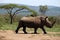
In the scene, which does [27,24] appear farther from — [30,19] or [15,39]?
[15,39]

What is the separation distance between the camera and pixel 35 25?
18.0m

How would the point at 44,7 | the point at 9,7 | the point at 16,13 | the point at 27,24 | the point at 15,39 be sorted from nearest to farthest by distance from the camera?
1. the point at 15,39
2. the point at 27,24
3. the point at 9,7
4. the point at 16,13
5. the point at 44,7

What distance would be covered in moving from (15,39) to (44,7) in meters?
55.5

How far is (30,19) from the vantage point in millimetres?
18031

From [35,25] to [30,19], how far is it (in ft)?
1.81

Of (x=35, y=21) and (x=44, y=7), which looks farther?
(x=44, y=7)

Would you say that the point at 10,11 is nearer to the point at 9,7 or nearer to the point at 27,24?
the point at 9,7

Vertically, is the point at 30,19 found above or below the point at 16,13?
above

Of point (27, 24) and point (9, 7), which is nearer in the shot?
point (27, 24)

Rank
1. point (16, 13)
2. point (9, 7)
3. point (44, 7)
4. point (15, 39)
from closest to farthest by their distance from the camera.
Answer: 1. point (15, 39)
2. point (9, 7)
3. point (16, 13)
4. point (44, 7)

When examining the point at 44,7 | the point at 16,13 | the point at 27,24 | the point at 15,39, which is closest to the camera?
the point at 15,39

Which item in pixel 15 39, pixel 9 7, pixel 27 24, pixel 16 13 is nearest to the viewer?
pixel 15 39

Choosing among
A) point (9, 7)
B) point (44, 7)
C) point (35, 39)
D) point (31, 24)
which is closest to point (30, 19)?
point (31, 24)

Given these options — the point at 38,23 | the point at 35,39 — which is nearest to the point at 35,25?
the point at 38,23
